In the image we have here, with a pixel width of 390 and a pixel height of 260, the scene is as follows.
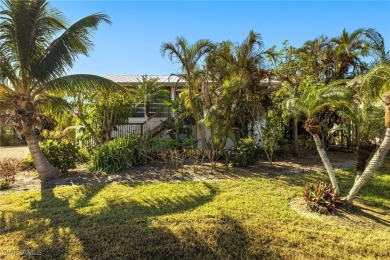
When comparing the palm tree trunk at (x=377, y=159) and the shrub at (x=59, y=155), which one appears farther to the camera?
the shrub at (x=59, y=155)

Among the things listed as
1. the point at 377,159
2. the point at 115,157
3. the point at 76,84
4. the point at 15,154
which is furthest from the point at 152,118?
the point at 377,159

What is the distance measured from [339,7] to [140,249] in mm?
9429

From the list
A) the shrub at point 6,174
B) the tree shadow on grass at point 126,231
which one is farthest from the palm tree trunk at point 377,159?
the shrub at point 6,174

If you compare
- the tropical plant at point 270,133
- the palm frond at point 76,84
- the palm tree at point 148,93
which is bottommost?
A: the tropical plant at point 270,133

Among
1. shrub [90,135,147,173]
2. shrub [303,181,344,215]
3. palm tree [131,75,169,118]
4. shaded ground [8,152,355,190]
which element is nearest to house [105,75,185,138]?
palm tree [131,75,169,118]

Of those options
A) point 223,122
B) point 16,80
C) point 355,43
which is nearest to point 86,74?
point 16,80

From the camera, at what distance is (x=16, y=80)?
Result: 28.2ft

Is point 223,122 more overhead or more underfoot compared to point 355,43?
more underfoot

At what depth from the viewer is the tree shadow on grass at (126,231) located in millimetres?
4453

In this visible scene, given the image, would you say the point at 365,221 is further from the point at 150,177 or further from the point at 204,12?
the point at 204,12

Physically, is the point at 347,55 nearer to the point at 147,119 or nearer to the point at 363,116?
the point at 363,116

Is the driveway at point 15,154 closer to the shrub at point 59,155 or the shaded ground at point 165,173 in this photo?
the shrub at point 59,155

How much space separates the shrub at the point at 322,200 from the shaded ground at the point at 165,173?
3.05m

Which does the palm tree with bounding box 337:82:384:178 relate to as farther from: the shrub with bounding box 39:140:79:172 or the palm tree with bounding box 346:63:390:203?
the shrub with bounding box 39:140:79:172
